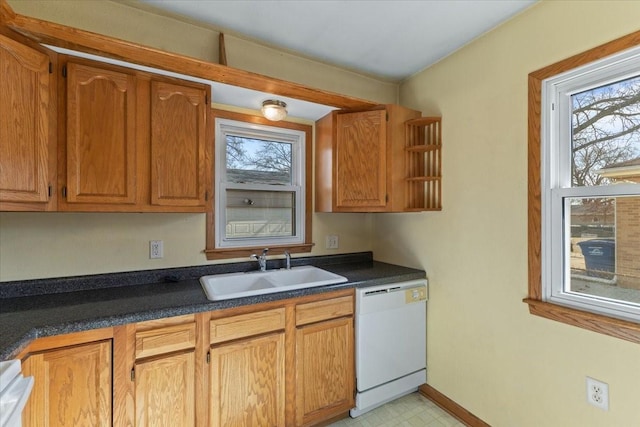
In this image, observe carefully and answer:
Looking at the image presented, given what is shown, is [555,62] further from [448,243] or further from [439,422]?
[439,422]

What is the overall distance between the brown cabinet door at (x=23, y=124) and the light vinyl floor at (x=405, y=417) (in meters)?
2.13

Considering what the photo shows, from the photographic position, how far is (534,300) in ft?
5.13

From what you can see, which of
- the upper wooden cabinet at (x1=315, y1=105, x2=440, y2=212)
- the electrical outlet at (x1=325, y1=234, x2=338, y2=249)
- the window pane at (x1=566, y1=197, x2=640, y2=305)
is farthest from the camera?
the electrical outlet at (x1=325, y1=234, x2=338, y2=249)

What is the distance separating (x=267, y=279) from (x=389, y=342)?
971 mm

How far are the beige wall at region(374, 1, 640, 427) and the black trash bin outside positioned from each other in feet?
0.85

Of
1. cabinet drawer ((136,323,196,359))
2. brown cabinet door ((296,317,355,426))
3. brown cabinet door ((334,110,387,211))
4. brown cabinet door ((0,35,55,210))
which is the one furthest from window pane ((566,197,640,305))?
brown cabinet door ((0,35,55,210))

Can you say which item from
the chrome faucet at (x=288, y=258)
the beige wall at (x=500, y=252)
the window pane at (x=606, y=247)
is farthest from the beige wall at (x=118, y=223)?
the window pane at (x=606, y=247)

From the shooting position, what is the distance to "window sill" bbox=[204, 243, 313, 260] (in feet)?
6.84

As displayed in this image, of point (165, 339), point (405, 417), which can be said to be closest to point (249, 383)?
point (165, 339)

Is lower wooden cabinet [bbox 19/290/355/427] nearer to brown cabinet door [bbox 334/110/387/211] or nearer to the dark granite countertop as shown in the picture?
the dark granite countertop

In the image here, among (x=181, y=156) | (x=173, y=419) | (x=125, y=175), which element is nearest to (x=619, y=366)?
(x=173, y=419)

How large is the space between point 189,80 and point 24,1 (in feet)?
2.66

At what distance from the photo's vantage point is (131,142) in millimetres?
1538

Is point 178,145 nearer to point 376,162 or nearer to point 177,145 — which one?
point 177,145
